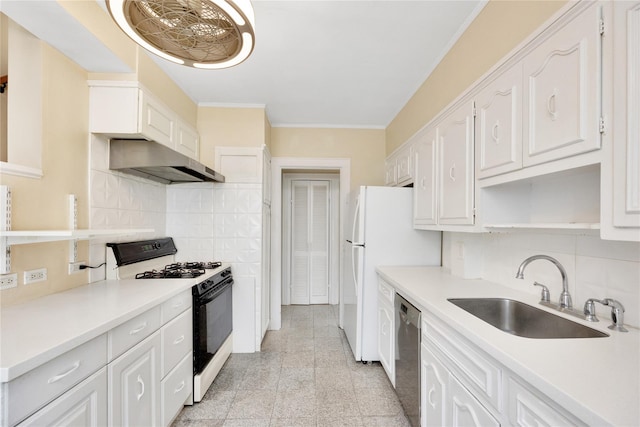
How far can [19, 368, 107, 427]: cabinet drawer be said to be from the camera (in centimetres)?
92

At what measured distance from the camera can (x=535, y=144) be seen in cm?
115

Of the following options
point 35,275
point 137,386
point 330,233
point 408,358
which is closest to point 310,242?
point 330,233

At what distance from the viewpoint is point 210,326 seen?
88.0 inches

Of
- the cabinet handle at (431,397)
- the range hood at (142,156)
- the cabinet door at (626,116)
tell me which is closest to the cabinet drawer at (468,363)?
the cabinet handle at (431,397)

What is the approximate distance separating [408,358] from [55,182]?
2.42 metres

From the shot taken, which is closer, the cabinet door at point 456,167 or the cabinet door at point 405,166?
the cabinet door at point 456,167

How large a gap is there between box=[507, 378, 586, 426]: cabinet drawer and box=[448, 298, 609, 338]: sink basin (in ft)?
1.57

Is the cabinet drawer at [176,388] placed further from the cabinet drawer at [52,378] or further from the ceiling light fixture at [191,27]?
the ceiling light fixture at [191,27]

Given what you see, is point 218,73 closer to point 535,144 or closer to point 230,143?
point 230,143

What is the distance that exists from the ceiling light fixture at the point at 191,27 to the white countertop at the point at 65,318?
1194mm

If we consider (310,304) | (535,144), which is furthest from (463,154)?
(310,304)

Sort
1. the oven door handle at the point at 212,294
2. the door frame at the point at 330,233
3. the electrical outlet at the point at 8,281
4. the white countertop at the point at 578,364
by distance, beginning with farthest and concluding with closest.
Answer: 1. the door frame at the point at 330,233
2. the oven door handle at the point at 212,294
3. the electrical outlet at the point at 8,281
4. the white countertop at the point at 578,364

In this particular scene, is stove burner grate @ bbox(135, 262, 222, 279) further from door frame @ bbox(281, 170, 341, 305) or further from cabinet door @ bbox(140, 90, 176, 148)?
door frame @ bbox(281, 170, 341, 305)

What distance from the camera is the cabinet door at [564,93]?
906 mm
